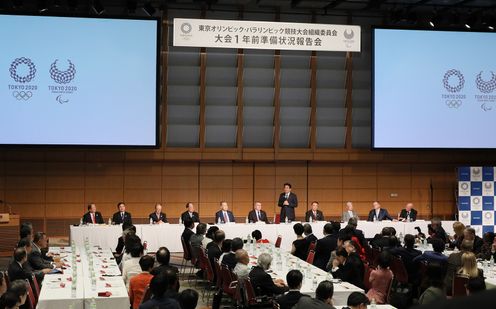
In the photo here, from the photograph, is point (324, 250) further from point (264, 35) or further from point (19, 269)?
point (264, 35)

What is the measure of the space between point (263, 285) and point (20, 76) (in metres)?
9.73

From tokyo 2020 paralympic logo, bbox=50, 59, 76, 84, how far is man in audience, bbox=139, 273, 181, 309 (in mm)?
10593

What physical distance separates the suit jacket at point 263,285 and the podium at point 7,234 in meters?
8.40

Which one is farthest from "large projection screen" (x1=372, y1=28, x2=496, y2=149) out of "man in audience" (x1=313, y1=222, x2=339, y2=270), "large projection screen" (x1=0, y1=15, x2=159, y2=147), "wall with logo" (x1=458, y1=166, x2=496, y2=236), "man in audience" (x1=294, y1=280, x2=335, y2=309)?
"man in audience" (x1=294, y1=280, x2=335, y2=309)

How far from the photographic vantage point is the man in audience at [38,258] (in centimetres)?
884

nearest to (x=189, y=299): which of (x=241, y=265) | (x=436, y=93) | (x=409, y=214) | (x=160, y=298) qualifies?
(x=160, y=298)

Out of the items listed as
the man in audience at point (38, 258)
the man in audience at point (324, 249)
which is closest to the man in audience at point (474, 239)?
the man in audience at point (324, 249)

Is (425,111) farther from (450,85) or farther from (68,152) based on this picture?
(68,152)

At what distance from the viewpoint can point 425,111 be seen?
17141mm

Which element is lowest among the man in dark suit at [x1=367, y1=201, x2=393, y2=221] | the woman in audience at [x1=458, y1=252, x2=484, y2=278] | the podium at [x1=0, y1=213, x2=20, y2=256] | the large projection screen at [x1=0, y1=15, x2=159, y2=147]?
the podium at [x1=0, y1=213, x2=20, y2=256]

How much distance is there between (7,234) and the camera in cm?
1459

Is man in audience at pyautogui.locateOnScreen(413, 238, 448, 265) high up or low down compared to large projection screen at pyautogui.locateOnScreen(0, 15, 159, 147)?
down

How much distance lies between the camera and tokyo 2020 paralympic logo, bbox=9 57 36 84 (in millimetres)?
15281

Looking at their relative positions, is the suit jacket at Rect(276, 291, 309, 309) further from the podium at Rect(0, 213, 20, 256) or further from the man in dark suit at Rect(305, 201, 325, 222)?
the podium at Rect(0, 213, 20, 256)
